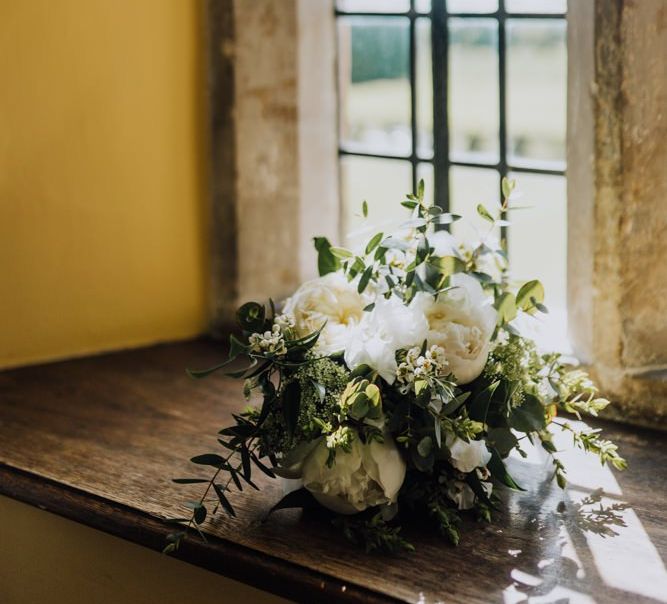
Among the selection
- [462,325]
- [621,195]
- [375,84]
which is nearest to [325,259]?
[462,325]

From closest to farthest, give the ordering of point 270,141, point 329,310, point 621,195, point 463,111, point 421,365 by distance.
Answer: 1. point 421,365
2. point 329,310
3. point 621,195
4. point 463,111
5. point 270,141

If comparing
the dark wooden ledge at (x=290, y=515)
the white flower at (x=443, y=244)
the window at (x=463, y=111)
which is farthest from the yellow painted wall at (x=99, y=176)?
the white flower at (x=443, y=244)

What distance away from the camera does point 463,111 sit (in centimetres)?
224

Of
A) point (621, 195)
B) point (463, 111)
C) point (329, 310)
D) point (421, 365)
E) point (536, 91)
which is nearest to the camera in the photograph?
point (421, 365)

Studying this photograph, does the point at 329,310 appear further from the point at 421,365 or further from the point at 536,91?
the point at 536,91

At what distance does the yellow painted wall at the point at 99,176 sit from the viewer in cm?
222

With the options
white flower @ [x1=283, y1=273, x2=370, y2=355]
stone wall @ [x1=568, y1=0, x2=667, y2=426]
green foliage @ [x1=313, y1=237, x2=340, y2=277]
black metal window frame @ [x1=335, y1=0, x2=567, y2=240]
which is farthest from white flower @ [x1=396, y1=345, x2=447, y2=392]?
black metal window frame @ [x1=335, y1=0, x2=567, y2=240]

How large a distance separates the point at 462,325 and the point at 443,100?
89 centimetres

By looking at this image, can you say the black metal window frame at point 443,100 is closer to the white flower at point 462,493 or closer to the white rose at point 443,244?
the white rose at point 443,244

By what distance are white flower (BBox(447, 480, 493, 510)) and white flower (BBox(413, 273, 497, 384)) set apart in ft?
0.47

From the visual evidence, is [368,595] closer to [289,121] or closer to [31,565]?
[31,565]

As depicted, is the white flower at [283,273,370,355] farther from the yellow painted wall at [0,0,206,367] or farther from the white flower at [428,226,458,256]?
the yellow painted wall at [0,0,206,367]

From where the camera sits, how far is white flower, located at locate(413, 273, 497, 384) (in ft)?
4.75

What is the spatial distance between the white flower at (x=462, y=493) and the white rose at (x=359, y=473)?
0.29ft
